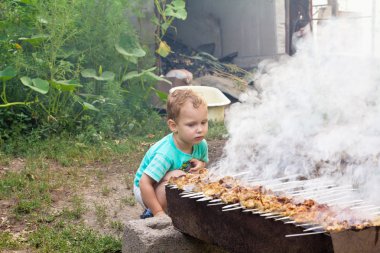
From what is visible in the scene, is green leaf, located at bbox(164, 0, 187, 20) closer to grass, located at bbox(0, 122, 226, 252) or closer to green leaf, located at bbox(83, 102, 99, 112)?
grass, located at bbox(0, 122, 226, 252)

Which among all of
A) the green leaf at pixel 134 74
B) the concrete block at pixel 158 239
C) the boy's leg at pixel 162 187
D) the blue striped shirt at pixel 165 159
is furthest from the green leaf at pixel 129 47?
the concrete block at pixel 158 239

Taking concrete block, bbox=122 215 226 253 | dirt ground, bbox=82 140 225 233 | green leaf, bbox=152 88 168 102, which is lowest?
dirt ground, bbox=82 140 225 233

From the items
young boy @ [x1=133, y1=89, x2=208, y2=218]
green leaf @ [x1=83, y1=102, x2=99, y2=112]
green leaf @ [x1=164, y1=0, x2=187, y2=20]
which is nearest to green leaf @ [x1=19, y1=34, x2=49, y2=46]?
green leaf @ [x1=83, y1=102, x2=99, y2=112]

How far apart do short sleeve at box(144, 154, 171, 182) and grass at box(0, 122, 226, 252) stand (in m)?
0.80

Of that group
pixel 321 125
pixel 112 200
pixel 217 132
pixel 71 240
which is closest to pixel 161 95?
pixel 217 132

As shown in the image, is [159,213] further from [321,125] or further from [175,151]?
[321,125]

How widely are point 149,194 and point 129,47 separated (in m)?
6.14

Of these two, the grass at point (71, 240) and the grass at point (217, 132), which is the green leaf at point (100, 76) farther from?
the grass at point (71, 240)

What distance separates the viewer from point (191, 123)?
4738mm

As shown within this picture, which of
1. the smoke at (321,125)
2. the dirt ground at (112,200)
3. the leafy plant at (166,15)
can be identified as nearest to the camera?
the smoke at (321,125)

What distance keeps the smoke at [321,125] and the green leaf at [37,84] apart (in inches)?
125

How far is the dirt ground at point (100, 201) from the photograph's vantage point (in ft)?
19.0

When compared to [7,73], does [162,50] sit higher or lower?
lower

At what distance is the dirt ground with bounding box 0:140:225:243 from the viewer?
5785 mm
